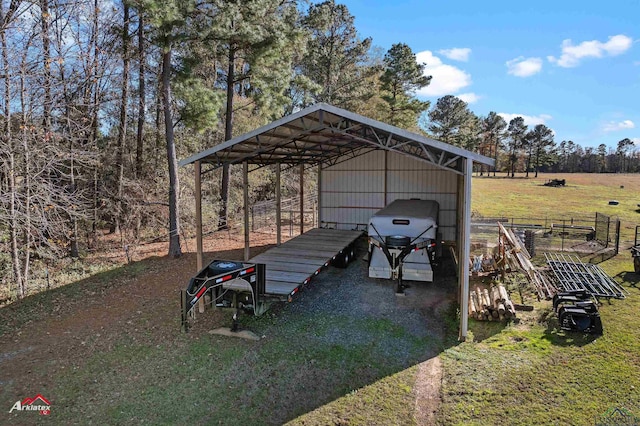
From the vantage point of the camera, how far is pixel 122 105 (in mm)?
14836

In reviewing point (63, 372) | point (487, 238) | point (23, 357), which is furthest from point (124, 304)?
point (487, 238)

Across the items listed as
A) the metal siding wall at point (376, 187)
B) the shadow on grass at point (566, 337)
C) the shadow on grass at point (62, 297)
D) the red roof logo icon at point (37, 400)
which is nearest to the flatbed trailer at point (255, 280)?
the red roof logo icon at point (37, 400)

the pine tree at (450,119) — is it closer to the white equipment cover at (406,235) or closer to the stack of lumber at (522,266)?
the stack of lumber at (522,266)

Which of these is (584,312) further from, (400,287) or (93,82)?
(93,82)

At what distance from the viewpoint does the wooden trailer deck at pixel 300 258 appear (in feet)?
25.5

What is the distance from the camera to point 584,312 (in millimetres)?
7242

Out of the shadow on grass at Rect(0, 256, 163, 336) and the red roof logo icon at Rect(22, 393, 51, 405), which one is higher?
the shadow on grass at Rect(0, 256, 163, 336)

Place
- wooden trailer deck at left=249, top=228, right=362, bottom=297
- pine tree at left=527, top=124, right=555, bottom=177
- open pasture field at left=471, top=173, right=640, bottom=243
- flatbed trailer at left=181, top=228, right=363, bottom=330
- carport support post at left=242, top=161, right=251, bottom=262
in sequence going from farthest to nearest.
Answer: pine tree at left=527, top=124, right=555, bottom=177 → open pasture field at left=471, top=173, right=640, bottom=243 → carport support post at left=242, top=161, right=251, bottom=262 → wooden trailer deck at left=249, top=228, right=362, bottom=297 → flatbed trailer at left=181, top=228, right=363, bottom=330

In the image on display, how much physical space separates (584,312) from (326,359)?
5.18 meters

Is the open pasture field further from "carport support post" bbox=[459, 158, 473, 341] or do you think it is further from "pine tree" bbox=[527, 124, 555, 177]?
"pine tree" bbox=[527, 124, 555, 177]

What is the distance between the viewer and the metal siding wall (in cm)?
1430

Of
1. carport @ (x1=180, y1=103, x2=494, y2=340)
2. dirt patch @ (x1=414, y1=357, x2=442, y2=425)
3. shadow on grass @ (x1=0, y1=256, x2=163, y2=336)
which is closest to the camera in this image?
dirt patch @ (x1=414, y1=357, x2=442, y2=425)

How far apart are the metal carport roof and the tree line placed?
4188 millimetres

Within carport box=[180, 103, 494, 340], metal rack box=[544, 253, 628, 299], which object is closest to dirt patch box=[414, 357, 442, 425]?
metal rack box=[544, 253, 628, 299]
